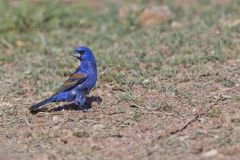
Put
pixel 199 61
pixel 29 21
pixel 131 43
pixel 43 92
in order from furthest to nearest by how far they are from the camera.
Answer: pixel 29 21 < pixel 131 43 < pixel 199 61 < pixel 43 92

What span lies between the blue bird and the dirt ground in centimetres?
15

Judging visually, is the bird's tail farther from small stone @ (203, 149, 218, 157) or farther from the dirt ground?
small stone @ (203, 149, 218, 157)

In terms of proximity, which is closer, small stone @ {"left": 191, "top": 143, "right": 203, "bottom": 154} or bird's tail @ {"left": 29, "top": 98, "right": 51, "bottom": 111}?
small stone @ {"left": 191, "top": 143, "right": 203, "bottom": 154}

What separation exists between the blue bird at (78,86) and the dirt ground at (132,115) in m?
0.15

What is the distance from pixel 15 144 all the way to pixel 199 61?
2627 mm

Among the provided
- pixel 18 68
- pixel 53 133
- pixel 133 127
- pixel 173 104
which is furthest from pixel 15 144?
pixel 18 68

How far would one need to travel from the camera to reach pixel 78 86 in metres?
6.33

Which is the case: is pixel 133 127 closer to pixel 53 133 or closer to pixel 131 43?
pixel 53 133

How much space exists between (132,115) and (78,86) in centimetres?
56

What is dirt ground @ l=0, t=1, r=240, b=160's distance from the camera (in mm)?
5402

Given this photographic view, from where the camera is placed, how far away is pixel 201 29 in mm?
8867

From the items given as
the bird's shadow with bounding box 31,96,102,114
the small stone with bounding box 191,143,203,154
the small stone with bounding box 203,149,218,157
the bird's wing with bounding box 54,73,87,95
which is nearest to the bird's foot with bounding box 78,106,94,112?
the bird's shadow with bounding box 31,96,102,114

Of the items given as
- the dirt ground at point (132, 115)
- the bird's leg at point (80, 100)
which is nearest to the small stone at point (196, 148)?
the dirt ground at point (132, 115)

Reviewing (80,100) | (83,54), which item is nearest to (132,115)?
(80,100)
